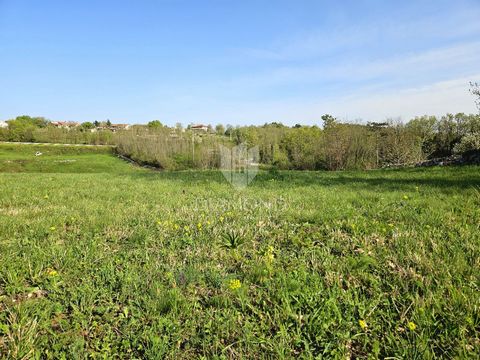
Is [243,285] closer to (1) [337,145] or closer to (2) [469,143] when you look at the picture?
(2) [469,143]

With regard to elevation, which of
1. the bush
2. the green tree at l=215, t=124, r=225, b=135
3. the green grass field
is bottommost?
the green grass field

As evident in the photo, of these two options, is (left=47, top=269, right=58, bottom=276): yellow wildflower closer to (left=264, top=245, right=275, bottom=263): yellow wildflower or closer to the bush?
(left=264, top=245, right=275, bottom=263): yellow wildflower

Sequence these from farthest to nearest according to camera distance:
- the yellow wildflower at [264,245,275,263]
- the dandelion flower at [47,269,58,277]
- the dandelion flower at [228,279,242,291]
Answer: the yellow wildflower at [264,245,275,263] < the dandelion flower at [47,269,58,277] < the dandelion flower at [228,279,242,291]

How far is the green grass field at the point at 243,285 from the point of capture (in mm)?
2170

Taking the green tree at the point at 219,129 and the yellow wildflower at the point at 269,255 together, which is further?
the green tree at the point at 219,129

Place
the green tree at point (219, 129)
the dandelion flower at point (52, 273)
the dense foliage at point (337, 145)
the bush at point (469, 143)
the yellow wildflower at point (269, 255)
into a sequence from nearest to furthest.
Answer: the dandelion flower at point (52, 273), the yellow wildflower at point (269, 255), the bush at point (469, 143), the dense foliage at point (337, 145), the green tree at point (219, 129)

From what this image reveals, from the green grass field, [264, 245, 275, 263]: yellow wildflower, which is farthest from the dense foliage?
[264, 245, 275, 263]: yellow wildflower

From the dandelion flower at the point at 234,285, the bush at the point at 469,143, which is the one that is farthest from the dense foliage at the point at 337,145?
the dandelion flower at the point at 234,285

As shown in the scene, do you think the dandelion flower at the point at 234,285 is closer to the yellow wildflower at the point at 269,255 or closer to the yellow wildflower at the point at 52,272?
the yellow wildflower at the point at 269,255

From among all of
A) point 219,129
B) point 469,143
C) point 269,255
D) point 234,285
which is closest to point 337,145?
point 469,143

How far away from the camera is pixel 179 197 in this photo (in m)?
7.49

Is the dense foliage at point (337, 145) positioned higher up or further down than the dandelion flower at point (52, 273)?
higher up

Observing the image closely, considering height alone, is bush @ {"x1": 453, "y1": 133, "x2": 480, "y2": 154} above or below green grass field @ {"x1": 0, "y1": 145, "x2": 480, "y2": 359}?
above

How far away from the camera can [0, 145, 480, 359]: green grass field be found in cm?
217
